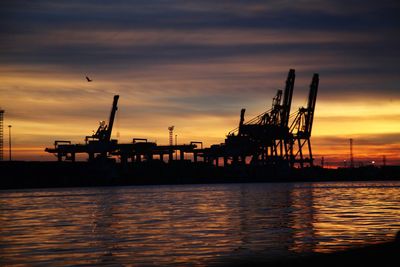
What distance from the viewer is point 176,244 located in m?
25.4

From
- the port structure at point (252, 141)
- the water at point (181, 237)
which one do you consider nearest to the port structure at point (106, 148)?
the port structure at point (252, 141)

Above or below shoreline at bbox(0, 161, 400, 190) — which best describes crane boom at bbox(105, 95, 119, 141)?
above

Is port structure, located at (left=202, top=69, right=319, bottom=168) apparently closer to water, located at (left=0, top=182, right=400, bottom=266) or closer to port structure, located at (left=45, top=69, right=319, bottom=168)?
port structure, located at (left=45, top=69, right=319, bottom=168)

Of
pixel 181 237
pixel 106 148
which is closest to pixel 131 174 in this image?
pixel 106 148

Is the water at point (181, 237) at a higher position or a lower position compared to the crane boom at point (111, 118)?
lower

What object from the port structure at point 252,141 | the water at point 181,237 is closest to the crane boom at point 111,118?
the port structure at point 252,141

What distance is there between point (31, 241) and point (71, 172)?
13249 centimetres

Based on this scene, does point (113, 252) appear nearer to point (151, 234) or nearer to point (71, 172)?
point (151, 234)

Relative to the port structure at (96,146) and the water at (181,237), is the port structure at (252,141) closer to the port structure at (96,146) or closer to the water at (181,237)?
the port structure at (96,146)

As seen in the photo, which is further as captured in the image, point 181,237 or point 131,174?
point 131,174

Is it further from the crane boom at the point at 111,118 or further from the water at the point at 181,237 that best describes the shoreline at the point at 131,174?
the water at the point at 181,237

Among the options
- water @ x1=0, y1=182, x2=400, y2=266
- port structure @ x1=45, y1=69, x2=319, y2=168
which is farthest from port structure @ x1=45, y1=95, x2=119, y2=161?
water @ x1=0, y1=182, x2=400, y2=266

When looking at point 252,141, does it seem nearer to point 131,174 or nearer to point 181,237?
point 131,174

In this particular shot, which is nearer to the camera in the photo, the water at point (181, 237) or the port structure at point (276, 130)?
the water at point (181, 237)
